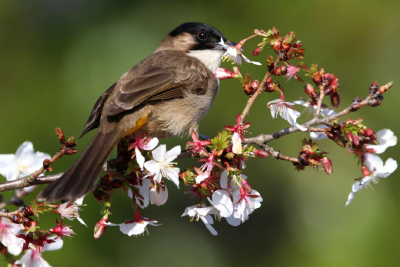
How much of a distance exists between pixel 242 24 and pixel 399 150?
195 cm

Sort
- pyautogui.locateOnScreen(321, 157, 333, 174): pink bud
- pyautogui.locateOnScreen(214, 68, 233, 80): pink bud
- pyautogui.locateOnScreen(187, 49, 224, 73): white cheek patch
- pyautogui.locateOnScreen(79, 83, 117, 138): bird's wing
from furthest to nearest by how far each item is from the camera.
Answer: pyautogui.locateOnScreen(187, 49, 224, 73): white cheek patch, pyautogui.locateOnScreen(79, 83, 117, 138): bird's wing, pyautogui.locateOnScreen(214, 68, 233, 80): pink bud, pyautogui.locateOnScreen(321, 157, 333, 174): pink bud

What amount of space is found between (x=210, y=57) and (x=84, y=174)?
1844mm

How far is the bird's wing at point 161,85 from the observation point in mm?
3160

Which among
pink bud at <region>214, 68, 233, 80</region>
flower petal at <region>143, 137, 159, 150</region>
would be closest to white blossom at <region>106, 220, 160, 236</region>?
flower petal at <region>143, 137, 159, 150</region>

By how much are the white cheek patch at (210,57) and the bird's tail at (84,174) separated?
1268 mm

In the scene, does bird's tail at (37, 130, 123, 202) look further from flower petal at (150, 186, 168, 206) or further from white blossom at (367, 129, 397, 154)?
white blossom at (367, 129, 397, 154)

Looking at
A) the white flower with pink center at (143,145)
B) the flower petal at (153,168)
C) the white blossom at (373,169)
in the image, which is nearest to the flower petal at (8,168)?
the white flower with pink center at (143,145)

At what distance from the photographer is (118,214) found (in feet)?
15.4

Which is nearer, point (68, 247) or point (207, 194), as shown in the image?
point (207, 194)

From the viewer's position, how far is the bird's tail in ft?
7.94

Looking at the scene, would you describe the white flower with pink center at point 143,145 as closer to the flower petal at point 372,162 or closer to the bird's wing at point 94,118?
the bird's wing at point 94,118

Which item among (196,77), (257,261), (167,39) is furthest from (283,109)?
(257,261)

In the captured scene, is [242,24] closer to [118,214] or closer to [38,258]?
[118,214]

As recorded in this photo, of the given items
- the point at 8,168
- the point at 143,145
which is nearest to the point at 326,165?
the point at 143,145
